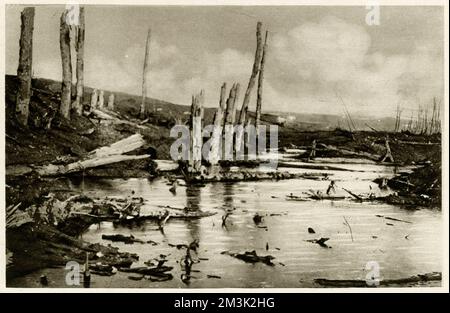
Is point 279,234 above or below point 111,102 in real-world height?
below

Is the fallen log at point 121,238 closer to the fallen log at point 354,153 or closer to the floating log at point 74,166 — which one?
the floating log at point 74,166

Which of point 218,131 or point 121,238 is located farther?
point 218,131

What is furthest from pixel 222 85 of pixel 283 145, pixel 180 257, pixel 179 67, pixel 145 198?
pixel 180 257

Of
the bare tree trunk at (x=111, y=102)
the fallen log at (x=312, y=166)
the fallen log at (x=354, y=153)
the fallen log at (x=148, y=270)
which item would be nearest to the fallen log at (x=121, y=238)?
the fallen log at (x=148, y=270)

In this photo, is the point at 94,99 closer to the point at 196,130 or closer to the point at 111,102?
the point at 111,102

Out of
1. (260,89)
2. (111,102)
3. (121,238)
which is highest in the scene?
(260,89)

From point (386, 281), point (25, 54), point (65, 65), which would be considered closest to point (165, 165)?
point (65, 65)

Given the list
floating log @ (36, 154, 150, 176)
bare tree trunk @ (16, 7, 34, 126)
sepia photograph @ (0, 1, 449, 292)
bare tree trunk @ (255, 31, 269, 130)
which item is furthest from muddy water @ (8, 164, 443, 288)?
bare tree trunk @ (16, 7, 34, 126)
